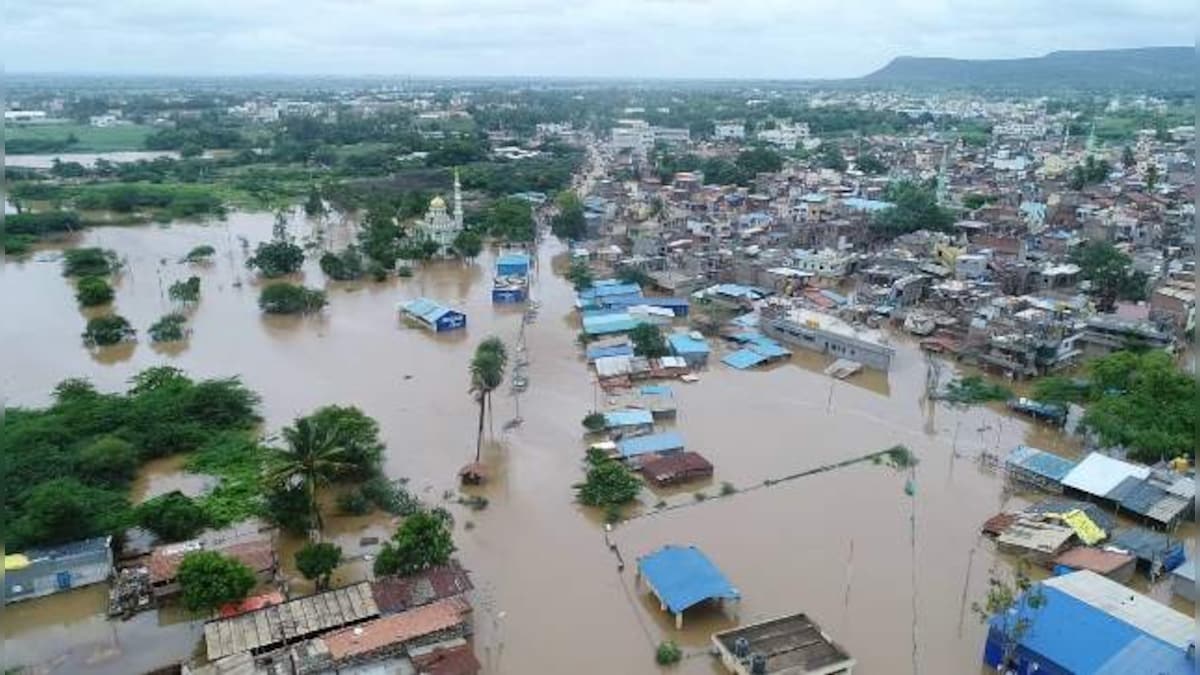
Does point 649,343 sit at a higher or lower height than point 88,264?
higher

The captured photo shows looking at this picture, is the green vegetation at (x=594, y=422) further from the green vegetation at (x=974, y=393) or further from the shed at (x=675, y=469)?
the green vegetation at (x=974, y=393)

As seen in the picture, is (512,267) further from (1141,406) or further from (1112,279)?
(1141,406)

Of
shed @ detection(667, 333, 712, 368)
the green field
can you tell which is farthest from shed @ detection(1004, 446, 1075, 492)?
the green field

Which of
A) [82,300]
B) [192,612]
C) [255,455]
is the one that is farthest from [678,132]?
[192,612]

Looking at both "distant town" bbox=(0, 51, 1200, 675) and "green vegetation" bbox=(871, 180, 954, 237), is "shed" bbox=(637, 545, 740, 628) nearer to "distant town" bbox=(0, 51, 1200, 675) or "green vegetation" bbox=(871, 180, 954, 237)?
"distant town" bbox=(0, 51, 1200, 675)

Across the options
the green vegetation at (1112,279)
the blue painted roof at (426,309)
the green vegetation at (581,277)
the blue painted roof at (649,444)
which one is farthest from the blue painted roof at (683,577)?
the green vegetation at (1112,279)

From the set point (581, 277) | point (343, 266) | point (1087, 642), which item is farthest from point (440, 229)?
point (1087, 642)
